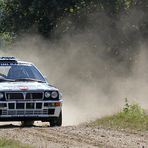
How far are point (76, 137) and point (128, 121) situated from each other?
381 cm

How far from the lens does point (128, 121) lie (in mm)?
15898

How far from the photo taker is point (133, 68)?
31.5 m

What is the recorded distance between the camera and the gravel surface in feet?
37.2

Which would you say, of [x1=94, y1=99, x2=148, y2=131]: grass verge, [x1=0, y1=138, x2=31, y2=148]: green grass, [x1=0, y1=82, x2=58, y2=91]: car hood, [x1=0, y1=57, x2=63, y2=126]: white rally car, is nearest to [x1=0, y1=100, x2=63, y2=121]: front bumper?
[x1=0, y1=57, x2=63, y2=126]: white rally car

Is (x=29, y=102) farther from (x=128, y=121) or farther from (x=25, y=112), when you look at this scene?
(x=128, y=121)

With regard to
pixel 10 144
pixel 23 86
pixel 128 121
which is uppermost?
pixel 23 86

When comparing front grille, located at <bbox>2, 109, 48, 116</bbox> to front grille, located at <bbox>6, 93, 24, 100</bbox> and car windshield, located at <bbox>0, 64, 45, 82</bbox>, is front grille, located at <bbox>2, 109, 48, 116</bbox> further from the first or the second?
car windshield, located at <bbox>0, 64, 45, 82</bbox>

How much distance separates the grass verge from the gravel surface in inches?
37.1

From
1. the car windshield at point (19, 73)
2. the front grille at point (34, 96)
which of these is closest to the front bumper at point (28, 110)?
the front grille at point (34, 96)

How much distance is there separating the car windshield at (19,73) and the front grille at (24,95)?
3.94 ft

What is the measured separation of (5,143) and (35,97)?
341 cm

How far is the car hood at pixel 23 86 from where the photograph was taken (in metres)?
14.5

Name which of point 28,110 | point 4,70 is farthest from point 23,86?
point 4,70

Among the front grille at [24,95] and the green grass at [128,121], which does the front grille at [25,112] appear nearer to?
the front grille at [24,95]
